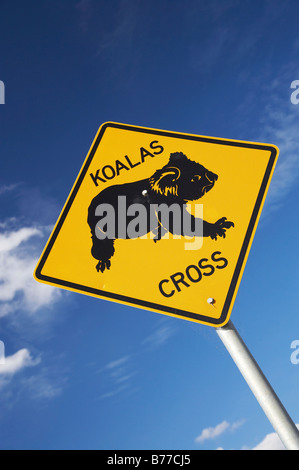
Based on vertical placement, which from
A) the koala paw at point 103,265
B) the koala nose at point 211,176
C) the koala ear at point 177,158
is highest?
the koala ear at point 177,158

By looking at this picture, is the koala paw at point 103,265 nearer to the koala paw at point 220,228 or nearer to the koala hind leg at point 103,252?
the koala hind leg at point 103,252

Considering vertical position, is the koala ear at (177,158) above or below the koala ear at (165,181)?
above

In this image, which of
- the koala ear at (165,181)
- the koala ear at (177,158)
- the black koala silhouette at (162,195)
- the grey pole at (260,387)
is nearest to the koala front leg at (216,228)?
the black koala silhouette at (162,195)

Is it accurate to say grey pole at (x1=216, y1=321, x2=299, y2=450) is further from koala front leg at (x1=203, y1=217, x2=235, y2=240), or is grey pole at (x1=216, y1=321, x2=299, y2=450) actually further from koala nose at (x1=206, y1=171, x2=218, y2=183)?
koala nose at (x1=206, y1=171, x2=218, y2=183)

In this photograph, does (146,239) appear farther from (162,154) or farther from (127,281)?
(162,154)

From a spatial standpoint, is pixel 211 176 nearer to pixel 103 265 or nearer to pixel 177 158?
pixel 177 158

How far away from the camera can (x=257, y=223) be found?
1733mm

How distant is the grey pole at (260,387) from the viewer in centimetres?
130

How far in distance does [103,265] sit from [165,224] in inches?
15.7

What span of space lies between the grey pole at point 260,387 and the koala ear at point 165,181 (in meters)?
0.84
